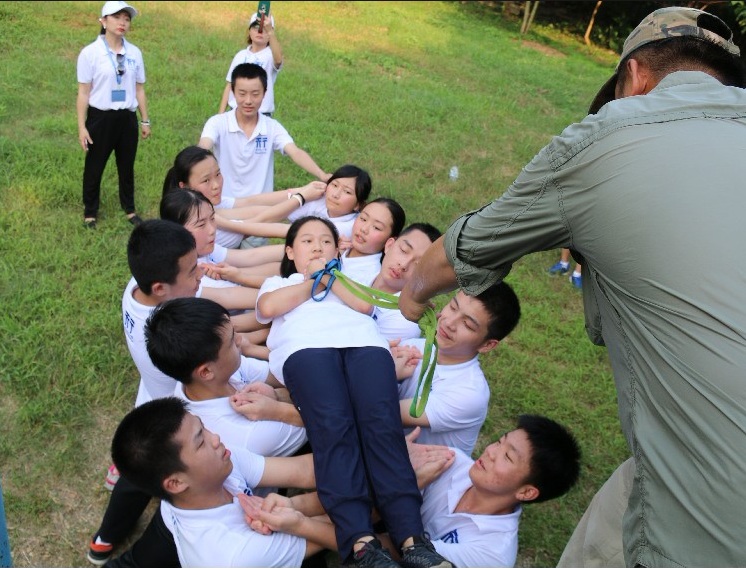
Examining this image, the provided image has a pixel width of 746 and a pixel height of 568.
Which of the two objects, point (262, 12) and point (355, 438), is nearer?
point (355, 438)

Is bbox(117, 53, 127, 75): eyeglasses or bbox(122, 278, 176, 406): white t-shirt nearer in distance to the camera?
bbox(122, 278, 176, 406): white t-shirt

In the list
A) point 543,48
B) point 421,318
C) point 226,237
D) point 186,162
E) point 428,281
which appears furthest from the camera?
point 543,48

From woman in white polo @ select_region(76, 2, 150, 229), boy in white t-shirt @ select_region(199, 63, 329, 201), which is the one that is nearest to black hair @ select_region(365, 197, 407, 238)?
boy in white t-shirt @ select_region(199, 63, 329, 201)

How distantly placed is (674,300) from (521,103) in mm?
9378

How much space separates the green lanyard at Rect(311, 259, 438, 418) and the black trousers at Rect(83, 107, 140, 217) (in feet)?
9.78

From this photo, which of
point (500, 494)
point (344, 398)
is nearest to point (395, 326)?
point (344, 398)

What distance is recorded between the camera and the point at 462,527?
93.4 inches

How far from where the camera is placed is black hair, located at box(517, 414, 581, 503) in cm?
231

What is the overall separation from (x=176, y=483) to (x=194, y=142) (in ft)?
17.2

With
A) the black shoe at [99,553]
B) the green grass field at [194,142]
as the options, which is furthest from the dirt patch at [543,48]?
the black shoe at [99,553]

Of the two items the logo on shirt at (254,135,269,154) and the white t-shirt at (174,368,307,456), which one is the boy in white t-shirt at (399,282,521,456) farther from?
the logo on shirt at (254,135,269,154)

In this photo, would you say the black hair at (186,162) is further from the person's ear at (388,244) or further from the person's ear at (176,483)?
the person's ear at (176,483)

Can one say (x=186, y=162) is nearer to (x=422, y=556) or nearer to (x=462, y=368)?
(x=462, y=368)

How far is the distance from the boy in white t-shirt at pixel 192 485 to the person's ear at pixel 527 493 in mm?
781
